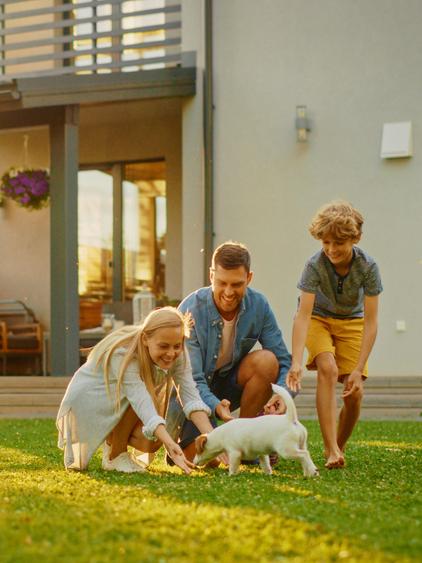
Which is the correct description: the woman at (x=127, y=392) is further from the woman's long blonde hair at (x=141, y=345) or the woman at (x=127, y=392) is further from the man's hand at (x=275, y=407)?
the man's hand at (x=275, y=407)

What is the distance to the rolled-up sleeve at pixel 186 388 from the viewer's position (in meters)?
4.25

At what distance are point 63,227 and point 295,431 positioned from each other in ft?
21.4

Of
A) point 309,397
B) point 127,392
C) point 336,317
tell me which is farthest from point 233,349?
point 309,397

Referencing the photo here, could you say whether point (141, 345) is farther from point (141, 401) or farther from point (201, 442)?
point (201, 442)

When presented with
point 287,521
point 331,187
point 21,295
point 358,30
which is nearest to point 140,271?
point 21,295

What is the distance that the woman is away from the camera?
417 centimetres

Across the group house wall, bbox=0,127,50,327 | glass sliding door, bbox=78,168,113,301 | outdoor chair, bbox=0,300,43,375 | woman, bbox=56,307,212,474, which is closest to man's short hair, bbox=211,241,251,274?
woman, bbox=56,307,212,474

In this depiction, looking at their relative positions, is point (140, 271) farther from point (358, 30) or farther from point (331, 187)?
point (358, 30)

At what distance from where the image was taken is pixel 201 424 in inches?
167

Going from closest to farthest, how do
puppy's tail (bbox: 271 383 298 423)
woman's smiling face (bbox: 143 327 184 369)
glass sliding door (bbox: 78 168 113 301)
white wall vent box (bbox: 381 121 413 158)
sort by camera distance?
1. puppy's tail (bbox: 271 383 298 423)
2. woman's smiling face (bbox: 143 327 184 369)
3. white wall vent box (bbox: 381 121 413 158)
4. glass sliding door (bbox: 78 168 113 301)

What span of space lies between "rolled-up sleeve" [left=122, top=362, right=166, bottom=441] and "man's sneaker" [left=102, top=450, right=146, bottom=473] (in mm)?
221

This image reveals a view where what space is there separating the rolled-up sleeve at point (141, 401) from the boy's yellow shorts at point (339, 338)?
94 cm

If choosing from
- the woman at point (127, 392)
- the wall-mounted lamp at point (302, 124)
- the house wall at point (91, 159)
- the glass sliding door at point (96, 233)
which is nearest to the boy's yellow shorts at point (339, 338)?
the woman at point (127, 392)

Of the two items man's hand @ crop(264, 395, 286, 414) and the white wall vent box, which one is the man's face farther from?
the white wall vent box
